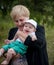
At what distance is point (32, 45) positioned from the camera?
11.3ft

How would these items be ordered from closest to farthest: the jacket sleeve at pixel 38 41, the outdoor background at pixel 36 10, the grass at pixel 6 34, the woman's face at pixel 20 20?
the jacket sleeve at pixel 38 41, the woman's face at pixel 20 20, the outdoor background at pixel 36 10, the grass at pixel 6 34

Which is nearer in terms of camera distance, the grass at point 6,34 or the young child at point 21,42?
the young child at point 21,42

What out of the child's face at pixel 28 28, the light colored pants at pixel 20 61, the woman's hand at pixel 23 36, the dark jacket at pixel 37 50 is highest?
the child's face at pixel 28 28

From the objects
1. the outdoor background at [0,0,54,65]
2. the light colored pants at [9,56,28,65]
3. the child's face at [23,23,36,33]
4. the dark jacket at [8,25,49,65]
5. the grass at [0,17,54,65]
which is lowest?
the grass at [0,17,54,65]

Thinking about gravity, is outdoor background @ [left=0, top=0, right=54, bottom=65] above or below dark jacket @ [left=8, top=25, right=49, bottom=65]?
below

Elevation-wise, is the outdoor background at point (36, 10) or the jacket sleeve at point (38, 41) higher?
the jacket sleeve at point (38, 41)

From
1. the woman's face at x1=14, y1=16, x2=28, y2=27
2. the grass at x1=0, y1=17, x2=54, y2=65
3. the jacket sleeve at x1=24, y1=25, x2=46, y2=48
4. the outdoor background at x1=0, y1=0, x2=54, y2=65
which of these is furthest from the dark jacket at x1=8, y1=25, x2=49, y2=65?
the grass at x1=0, y1=17, x2=54, y2=65

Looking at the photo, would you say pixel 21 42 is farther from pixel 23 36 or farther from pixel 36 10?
pixel 36 10

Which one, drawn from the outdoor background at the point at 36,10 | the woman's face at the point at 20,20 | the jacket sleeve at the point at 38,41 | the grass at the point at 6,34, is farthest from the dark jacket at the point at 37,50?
the grass at the point at 6,34

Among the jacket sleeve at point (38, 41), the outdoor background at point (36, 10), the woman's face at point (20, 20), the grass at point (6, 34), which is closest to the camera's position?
the jacket sleeve at point (38, 41)

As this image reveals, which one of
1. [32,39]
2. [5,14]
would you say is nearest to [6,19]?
[5,14]

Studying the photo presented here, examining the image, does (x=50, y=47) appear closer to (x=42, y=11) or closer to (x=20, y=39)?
(x=42, y=11)

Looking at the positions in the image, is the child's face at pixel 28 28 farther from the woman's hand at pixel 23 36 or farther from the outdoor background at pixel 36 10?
the outdoor background at pixel 36 10

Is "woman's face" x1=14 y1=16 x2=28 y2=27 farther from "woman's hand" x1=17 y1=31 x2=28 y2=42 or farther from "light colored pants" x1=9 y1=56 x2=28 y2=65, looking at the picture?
"light colored pants" x1=9 y1=56 x2=28 y2=65
